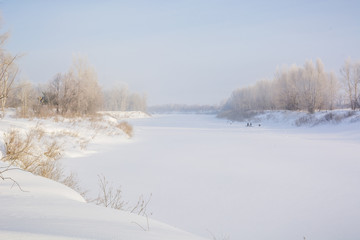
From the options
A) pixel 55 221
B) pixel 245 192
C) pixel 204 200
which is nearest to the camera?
pixel 55 221

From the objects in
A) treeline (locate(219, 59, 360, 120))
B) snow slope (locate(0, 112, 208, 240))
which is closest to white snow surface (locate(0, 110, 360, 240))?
snow slope (locate(0, 112, 208, 240))

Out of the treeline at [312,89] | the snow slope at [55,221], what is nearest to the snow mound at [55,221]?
the snow slope at [55,221]

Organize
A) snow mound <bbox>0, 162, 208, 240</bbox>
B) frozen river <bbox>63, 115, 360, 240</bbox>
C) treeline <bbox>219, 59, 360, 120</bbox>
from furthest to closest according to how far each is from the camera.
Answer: treeline <bbox>219, 59, 360, 120</bbox>
frozen river <bbox>63, 115, 360, 240</bbox>
snow mound <bbox>0, 162, 208, 240</bbox>

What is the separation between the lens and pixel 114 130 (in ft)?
41.7

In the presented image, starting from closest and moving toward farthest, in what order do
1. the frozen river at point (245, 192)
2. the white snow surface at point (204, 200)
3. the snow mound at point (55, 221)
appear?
the snow mound at point (55, 221) < the white snow surface at point (204, 200) < the frozen river at point (245, 192)

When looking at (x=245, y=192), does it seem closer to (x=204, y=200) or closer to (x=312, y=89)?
(x=204, y=200)

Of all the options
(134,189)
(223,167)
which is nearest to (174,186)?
(134,189)

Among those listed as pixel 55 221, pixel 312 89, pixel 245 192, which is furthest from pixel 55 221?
pixel 312 89

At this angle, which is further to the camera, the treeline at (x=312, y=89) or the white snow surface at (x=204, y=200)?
the treeline at (x=312, y=89)

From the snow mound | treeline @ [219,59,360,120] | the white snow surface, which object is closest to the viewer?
the snow mound

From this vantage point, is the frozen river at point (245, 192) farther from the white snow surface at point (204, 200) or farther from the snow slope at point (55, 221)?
the snow slope at point (55, 221)

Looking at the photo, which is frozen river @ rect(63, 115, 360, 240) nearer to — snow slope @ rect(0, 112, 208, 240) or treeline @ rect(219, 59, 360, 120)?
snow slope @ rect(0, 112, 208, 240)

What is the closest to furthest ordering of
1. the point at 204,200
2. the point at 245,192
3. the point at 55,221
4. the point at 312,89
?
the point at 55,221 → the point at 204,200 → the point at 245,192 → the point at 312,89

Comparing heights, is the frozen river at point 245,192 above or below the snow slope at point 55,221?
below
